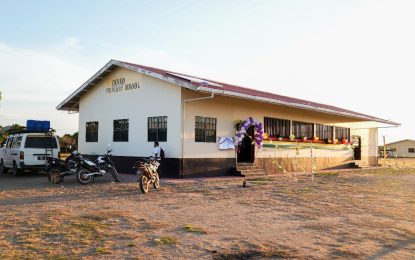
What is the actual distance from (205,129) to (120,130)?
12.8 feet

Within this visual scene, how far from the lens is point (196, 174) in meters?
15.2

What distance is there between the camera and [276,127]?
19.2m

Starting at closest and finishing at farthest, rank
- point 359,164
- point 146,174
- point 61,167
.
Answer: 1. point 146,174
2. point 61,167
3. point 359,164

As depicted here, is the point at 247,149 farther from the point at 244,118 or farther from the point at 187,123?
the point at 187,123

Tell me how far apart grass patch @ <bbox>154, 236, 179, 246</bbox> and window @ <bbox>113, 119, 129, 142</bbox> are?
11142 mm

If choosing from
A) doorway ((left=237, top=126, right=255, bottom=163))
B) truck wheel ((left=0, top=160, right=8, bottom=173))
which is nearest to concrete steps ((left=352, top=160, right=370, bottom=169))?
doorway ((left=237, top=126, right=255, bottom=163))

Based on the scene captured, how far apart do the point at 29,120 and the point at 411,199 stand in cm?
1402

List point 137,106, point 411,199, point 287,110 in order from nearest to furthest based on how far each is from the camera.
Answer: point 411,199 < point 137,106 < point 287,110

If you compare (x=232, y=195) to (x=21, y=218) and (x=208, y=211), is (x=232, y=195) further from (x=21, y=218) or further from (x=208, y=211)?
(x=21, y=218)

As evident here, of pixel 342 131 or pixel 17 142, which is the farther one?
pixel 342 131

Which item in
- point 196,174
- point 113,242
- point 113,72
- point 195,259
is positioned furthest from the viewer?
point 113,72

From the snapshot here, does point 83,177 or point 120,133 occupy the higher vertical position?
point 120,133

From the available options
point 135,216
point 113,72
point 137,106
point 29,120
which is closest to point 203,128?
point 137,106

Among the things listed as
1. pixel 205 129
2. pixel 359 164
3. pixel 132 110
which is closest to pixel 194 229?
pixel 205 129
